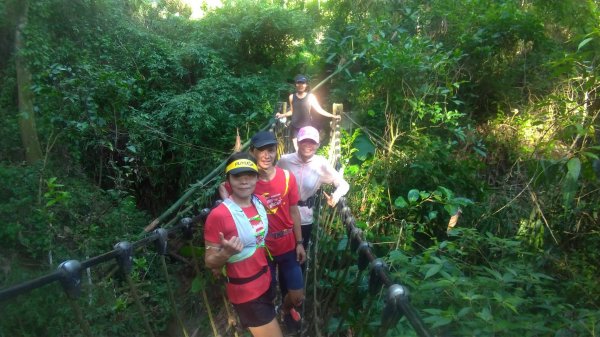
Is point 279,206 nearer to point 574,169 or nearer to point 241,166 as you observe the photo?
point 241,166

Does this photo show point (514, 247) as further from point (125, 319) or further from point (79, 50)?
point (79, 50)

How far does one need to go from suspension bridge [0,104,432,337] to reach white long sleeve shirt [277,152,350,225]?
0.15 m

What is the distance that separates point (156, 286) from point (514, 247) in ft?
8.72

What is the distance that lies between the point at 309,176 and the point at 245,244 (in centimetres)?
77

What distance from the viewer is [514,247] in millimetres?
2135

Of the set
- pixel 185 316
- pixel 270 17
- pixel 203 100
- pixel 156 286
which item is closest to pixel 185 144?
pixel 203 100

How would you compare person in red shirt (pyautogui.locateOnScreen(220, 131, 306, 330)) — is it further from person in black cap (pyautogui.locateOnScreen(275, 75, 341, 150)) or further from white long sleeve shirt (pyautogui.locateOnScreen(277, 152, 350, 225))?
person in black cap (pyautogui.locateOnScreen(275, 75, 341, 150))

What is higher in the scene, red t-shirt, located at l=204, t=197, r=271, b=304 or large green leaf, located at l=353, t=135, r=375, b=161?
red t-shirt, located at l=204, t=197, r=271, b=304

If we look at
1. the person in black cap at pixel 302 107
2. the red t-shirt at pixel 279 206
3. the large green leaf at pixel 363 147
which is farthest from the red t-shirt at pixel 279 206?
the large green leaf at pixel 363 147

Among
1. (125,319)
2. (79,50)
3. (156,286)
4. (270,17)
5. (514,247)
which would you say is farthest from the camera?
(270,17)

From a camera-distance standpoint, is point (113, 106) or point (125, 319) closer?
point (125, 319)

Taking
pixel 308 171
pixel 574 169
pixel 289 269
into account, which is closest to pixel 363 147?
pixel 308 171

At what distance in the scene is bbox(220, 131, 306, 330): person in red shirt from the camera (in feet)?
6.00

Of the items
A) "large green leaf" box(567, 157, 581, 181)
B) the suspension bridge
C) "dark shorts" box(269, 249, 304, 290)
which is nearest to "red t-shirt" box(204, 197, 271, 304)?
the suspension bridge
